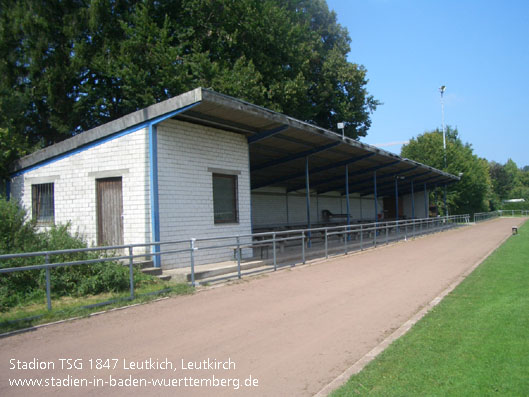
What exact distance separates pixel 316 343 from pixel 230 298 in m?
3.16

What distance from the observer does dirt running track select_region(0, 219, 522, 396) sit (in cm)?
432

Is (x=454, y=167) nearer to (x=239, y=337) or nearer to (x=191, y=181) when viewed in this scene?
(x=191, y=181)

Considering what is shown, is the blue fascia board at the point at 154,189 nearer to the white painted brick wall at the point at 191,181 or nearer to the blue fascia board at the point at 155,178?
the blue fascia board at the point at 155,178

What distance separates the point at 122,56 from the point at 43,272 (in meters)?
14.3

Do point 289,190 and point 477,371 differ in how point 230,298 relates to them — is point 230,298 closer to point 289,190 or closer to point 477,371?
point 477,371

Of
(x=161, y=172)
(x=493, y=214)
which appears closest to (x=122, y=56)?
(x=161, y=172)

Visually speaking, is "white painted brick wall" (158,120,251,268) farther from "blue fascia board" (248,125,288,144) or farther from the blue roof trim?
"blue fascia board" (248,125,288,144)

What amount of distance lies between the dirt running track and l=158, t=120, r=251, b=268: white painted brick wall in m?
2.60

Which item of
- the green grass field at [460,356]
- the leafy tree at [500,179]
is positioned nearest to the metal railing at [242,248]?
the green grass field at [460,356]

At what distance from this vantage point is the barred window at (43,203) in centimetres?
1278

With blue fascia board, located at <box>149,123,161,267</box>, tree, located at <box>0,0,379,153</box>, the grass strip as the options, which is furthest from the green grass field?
tree, located at <box>0,0,379,153</box>

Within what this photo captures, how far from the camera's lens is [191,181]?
11.9 meters

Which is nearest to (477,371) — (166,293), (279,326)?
A: (279,326)

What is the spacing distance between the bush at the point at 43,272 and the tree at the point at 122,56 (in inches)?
399
